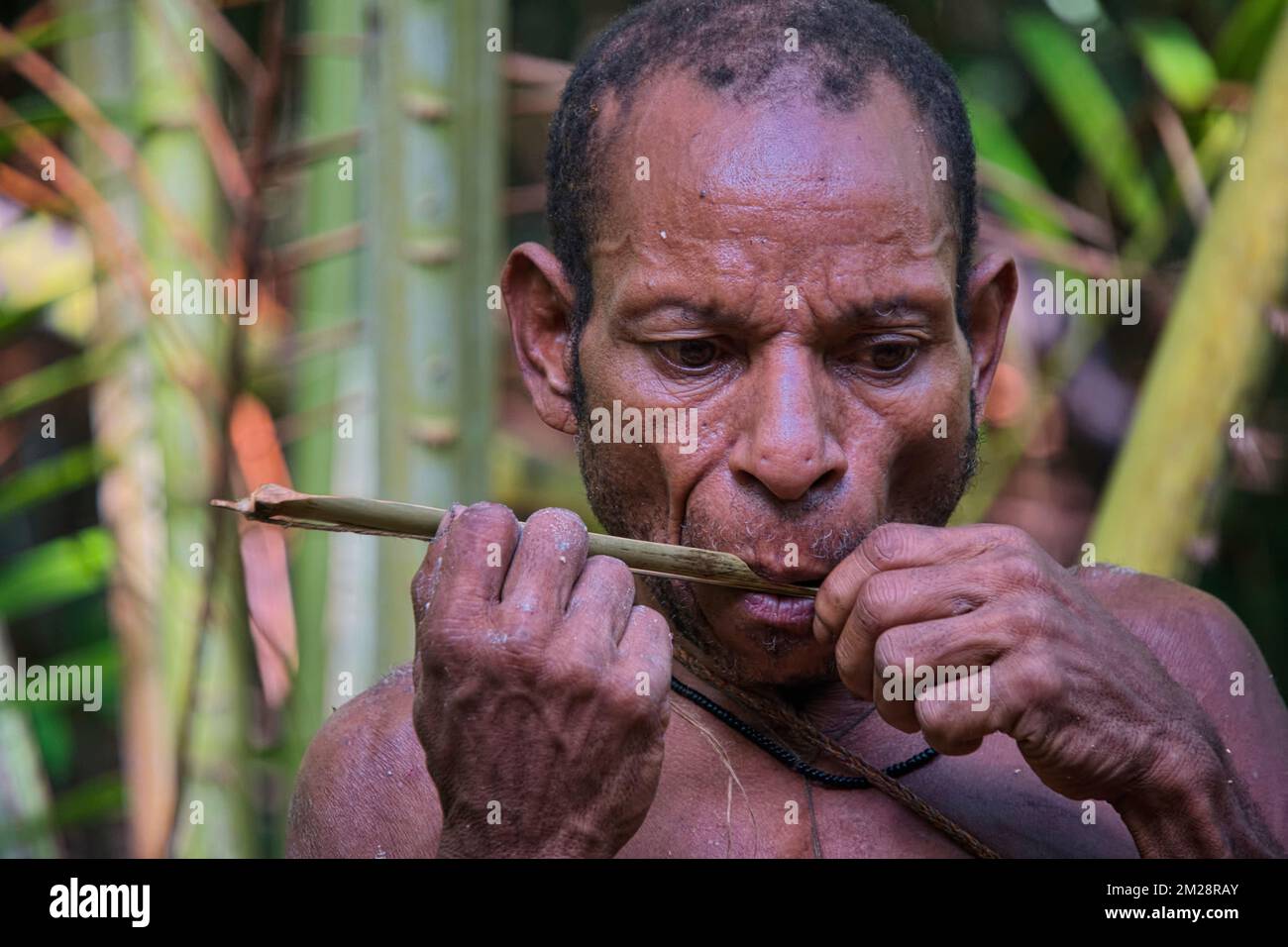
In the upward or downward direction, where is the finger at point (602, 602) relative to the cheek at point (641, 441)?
downward

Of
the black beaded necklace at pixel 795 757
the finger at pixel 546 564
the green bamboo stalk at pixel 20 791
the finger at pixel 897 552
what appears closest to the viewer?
the finger at pixel 546 564

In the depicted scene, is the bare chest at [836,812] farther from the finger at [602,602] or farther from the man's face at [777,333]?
the finger at [602,602]

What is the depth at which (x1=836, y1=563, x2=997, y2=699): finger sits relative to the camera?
1845 mm

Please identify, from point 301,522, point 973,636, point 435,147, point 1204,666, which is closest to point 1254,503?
point 1204,666

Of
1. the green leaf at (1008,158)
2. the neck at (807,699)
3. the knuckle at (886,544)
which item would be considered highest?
the green leaf at (1008,158)

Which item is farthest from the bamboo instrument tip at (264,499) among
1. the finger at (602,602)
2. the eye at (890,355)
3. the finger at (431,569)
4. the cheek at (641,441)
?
the eye at (890,355)

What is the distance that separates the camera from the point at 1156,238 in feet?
13.3

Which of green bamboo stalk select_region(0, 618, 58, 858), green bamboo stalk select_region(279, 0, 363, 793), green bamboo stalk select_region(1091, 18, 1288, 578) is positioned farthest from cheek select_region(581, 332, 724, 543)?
green bamboo stalk select_region(0, 618, 58, 858)

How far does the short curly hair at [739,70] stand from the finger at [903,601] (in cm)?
47

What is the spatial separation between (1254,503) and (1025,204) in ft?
4.74

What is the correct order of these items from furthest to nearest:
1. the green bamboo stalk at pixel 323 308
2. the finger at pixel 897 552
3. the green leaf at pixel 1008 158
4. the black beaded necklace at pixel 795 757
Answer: the green leaf at pixel 1008 158 < the green bamboo stalk at pixel 323 308 < the black beaded necklace at pixel 795 757 < the finger at pixel 897 552

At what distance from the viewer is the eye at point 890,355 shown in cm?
206

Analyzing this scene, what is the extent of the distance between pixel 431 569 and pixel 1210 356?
1.77 m

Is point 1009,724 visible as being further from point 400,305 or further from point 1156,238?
point 1156,238
